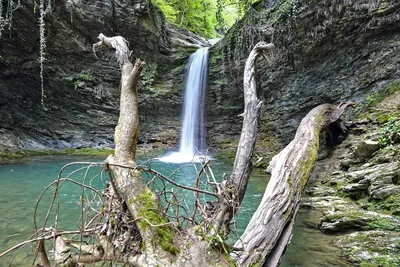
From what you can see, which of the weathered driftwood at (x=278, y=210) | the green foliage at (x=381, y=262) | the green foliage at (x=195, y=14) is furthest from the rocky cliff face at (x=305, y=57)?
the green foliage at (x=381, y=262)

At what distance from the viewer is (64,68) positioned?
457 inches

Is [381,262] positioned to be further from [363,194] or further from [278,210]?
[363,194]

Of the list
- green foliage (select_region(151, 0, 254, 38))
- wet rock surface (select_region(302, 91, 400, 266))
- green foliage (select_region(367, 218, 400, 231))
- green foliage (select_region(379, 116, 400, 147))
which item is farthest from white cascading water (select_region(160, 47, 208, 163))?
green foliage (select_region(367, 218, 400, 231))

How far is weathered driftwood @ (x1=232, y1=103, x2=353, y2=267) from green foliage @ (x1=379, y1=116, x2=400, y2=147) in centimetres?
154

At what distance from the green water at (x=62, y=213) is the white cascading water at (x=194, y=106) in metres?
4.98

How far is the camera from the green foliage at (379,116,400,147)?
475 centimetres

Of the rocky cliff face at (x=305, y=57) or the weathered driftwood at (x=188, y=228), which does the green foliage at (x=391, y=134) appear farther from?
the rocky cliff face at (x=305, y=57)

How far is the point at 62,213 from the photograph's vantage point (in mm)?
4277

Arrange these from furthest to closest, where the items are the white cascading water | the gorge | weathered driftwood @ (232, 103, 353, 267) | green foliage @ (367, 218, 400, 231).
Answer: the white cascading water → the gorge → green foliage @ (367, 218, 400, 231) → weathered driftwood @ (232, 103, 353, 267)

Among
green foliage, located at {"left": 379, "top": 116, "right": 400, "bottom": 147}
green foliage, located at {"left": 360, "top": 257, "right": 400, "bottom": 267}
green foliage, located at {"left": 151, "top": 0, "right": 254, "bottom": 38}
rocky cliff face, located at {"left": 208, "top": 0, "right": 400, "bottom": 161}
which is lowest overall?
green foliage, located at {"left": 360, "top": 257, "right": 400, "bottom": 267}

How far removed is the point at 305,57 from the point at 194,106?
5.70 m

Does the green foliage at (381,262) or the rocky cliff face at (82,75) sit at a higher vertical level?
the rocky cliff face at (82,75)

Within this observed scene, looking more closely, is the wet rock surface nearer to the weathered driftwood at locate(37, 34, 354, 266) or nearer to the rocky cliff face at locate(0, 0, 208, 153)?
the weathered driftwood at locate(37, 34, 354, 266)

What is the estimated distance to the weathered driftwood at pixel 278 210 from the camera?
7.09 ft
